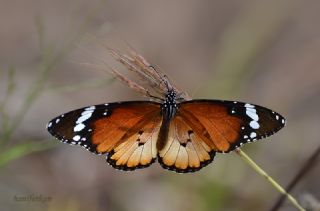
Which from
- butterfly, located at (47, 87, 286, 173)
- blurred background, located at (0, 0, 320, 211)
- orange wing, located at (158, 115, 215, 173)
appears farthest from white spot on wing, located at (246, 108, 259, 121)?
blurred background, located at (0, 0, 320, 211)

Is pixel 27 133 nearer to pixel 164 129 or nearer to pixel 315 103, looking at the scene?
pixel 315 103

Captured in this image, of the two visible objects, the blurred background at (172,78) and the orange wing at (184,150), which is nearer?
the orange wing at (184,150)

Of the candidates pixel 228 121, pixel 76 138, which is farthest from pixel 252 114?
→ pixel 76 138

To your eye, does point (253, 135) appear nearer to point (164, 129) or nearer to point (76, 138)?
point (164, 129)

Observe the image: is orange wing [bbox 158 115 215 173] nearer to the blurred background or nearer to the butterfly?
the butterfly

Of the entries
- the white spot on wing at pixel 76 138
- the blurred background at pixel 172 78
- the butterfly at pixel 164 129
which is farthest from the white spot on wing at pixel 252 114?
the white spot on wing at pixel 76 138

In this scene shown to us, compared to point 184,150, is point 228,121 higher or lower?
higher

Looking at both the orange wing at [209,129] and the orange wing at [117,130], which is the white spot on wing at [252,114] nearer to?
the orange wing at [209,129]
